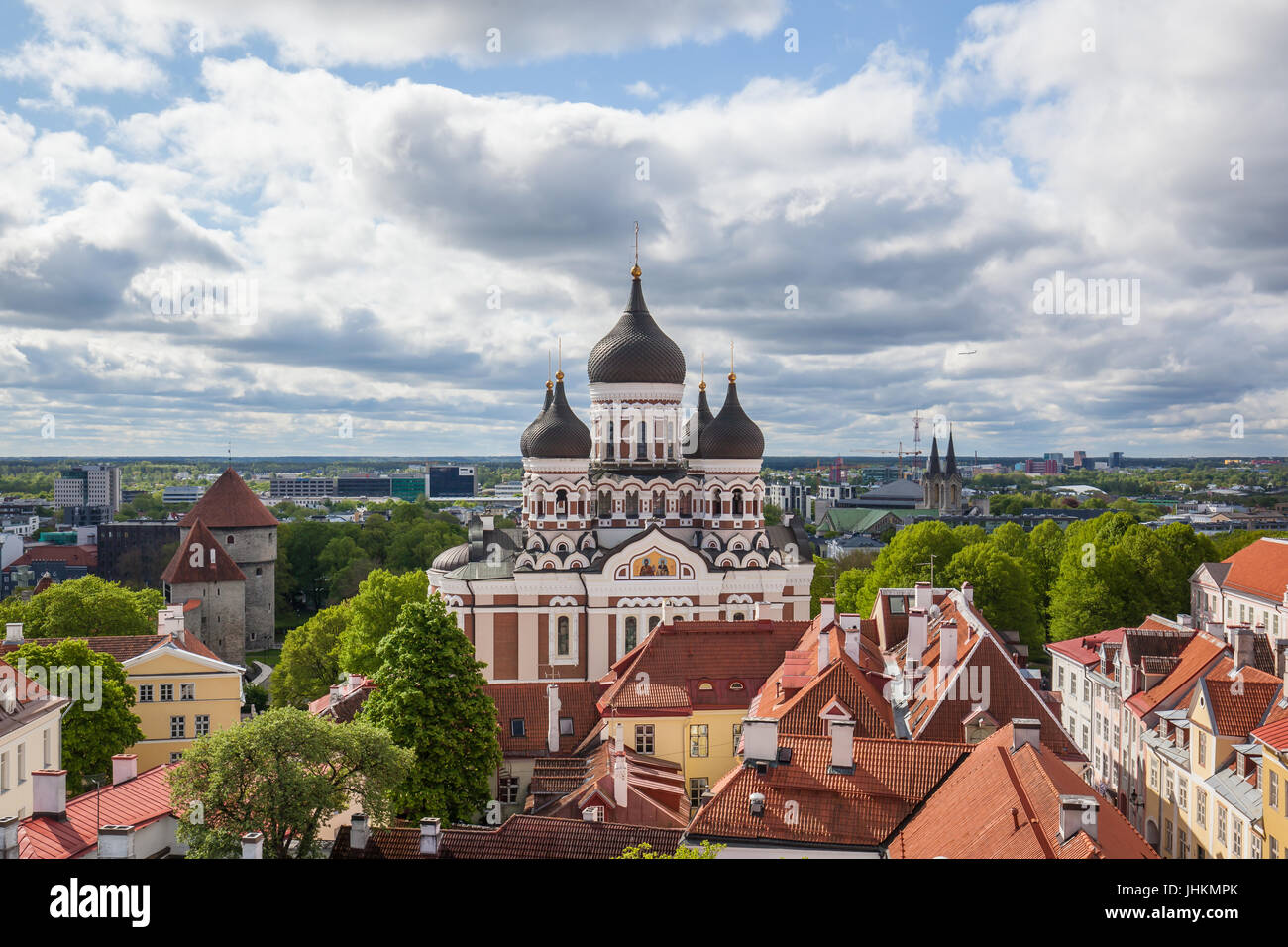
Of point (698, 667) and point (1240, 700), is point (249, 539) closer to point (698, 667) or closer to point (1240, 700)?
point (698, 667)

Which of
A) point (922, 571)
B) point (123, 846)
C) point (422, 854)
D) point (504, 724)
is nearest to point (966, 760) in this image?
point (422, 854)

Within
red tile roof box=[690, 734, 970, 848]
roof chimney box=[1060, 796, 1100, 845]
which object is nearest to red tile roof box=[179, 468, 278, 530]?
red tile roof box=[690, 734, 970, 848]

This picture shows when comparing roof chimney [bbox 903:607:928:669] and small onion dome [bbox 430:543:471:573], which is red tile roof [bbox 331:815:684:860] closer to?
roof chimney [bbox 903:607:928:669]

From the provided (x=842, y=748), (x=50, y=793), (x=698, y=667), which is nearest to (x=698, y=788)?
(x=698, y=667)

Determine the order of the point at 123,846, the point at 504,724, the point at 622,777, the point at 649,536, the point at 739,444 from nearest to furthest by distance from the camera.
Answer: the point at 123,846
the point at 622,777
the point at 504,724
the point at 649,536
the point at 739,444

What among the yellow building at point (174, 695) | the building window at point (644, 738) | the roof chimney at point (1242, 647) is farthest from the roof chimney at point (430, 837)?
the roof chimney at point (1242, 647)
